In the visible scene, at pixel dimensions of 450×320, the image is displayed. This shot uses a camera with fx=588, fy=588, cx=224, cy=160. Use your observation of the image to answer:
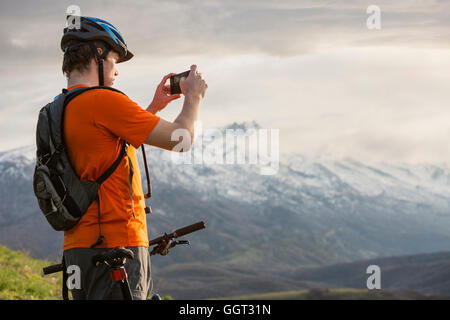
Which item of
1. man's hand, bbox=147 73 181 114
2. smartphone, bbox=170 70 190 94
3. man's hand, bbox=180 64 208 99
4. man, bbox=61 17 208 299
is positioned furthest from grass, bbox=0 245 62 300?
man's hand, bbox=180 64 208 99

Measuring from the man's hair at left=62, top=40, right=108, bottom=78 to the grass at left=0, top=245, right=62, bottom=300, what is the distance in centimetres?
824

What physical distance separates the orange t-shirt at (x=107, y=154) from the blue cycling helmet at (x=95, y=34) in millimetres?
499

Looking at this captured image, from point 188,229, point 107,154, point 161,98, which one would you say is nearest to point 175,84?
point 161,98

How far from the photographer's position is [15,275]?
523 inches

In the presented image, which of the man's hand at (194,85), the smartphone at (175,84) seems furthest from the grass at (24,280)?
the man's hand at (194,85)

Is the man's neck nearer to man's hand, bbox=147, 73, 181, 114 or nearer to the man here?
the man

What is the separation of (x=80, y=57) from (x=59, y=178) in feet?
3.04

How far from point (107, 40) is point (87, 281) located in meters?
1.72

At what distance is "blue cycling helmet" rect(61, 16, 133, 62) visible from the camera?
4254mm

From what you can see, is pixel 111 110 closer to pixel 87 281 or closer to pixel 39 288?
pixel 87 281
